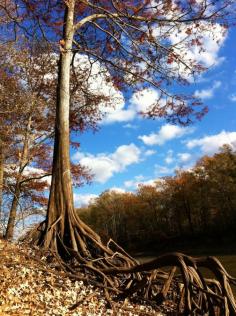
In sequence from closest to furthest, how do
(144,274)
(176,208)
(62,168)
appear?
(144,274), (62,168), (176,208)

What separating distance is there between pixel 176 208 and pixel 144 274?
62.0 meters

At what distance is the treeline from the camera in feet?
181

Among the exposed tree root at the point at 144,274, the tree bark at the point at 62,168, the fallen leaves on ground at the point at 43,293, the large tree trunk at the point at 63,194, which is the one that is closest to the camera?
the fallen leaves on ground at the point at 43,293

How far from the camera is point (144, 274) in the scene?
18.4ft

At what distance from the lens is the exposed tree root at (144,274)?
4824 millimetres

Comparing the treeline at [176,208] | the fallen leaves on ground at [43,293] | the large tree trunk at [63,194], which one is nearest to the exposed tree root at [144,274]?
the large tree trunk at [63,194]

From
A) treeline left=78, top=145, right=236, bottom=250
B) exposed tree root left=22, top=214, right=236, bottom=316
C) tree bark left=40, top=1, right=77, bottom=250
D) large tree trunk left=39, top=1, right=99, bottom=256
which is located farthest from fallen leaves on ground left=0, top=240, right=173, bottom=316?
treeline left=78, top=145, right=236, bottom=250

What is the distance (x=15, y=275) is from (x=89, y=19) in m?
6.18

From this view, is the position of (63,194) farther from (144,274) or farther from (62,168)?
(144,274)

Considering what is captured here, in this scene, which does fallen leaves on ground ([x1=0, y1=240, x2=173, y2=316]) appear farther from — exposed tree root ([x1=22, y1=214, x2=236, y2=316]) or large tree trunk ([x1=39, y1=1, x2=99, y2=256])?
large tree trunk ([x1=39, y1=1, x2=99, y2=256])

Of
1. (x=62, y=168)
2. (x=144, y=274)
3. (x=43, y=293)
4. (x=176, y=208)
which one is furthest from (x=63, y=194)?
(x=176, y=208)

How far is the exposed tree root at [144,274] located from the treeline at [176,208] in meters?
46.9

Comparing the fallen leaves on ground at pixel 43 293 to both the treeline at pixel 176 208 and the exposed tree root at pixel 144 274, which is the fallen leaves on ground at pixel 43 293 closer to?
the exposed tree root at pixel 144 274

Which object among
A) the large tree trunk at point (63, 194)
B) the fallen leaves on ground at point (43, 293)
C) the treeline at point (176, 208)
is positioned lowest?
the fallen leaves on ground at point (43, 293)
